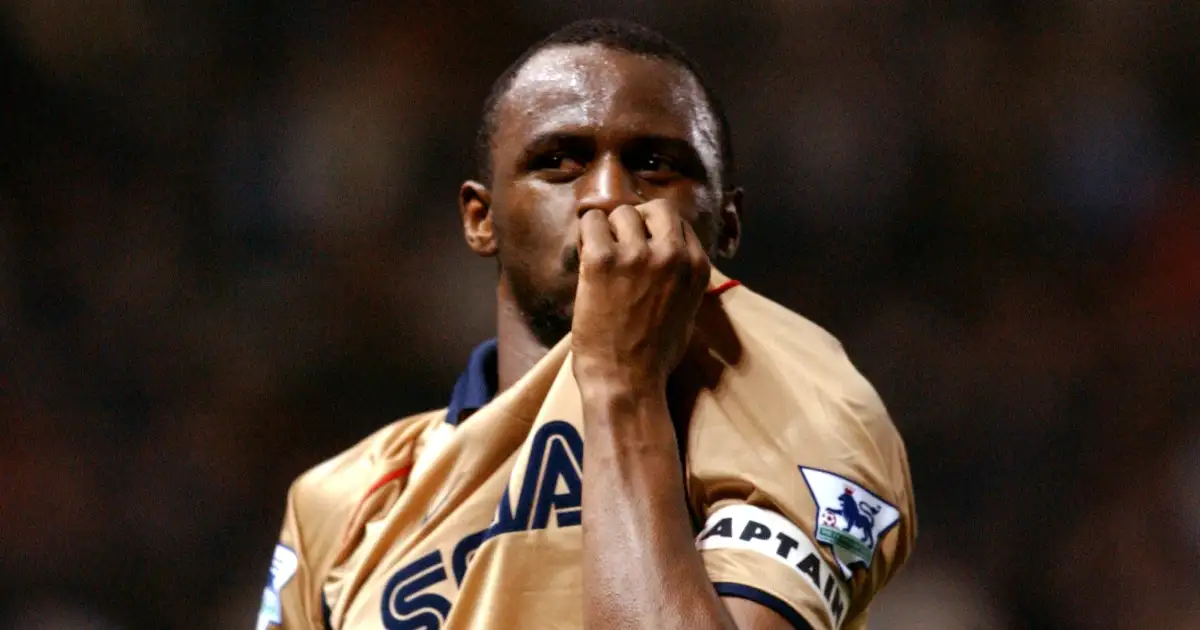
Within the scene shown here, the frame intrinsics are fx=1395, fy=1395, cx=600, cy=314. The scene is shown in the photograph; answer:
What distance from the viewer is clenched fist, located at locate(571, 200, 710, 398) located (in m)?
1.22

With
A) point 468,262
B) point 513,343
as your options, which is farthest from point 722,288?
point 468,262

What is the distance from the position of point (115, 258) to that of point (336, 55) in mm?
655

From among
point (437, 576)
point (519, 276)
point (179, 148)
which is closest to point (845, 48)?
point (179, 148)

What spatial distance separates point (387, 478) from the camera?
5.38 ft

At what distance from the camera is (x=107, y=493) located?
2836mm

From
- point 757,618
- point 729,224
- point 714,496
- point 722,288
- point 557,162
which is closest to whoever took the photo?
point 757,618

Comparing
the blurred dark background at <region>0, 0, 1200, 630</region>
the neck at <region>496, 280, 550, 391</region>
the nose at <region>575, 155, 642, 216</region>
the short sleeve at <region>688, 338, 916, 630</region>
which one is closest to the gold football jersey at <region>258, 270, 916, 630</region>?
the short sleeve at <region>688, 338, 916, 630</region>

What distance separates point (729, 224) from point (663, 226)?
1.29 ft

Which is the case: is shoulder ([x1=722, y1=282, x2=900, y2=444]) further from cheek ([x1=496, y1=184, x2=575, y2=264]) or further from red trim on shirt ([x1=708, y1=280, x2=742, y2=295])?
cheek ([x1=496, y1=184, x2=575, y2=264])

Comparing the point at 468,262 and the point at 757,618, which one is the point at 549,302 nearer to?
the point at 757,618

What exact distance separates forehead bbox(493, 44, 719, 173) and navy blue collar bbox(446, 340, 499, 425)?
1.09 ft

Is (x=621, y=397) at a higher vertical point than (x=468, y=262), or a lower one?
higher

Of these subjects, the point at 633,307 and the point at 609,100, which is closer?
the point at 633,307

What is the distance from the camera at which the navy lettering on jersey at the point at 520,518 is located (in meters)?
1.27
